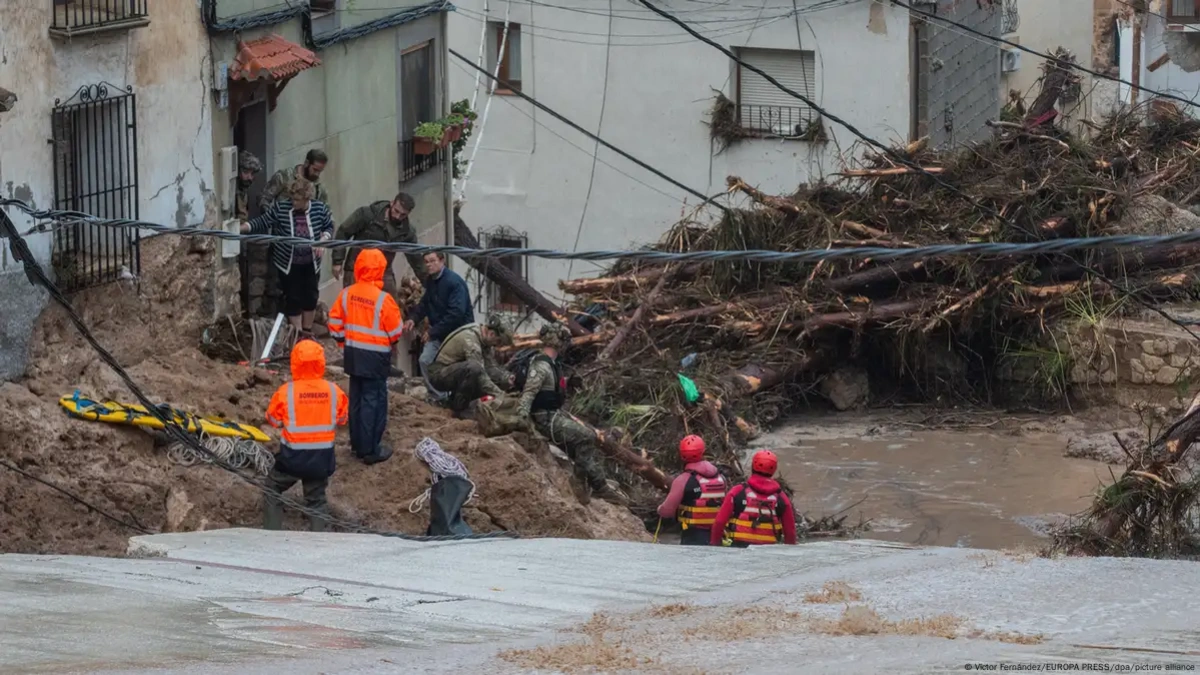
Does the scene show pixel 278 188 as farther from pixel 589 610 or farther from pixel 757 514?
pixel 589 610

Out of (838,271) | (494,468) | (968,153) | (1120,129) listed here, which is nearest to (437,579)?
(494,468)

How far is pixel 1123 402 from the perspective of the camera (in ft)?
56.2

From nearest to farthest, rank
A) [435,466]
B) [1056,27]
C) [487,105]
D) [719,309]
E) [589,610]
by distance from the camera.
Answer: [589,610] → [435,466] → [719,309] → [487,105] → [1056,27]

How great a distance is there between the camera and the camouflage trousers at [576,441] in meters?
13.5

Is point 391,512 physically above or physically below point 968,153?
below

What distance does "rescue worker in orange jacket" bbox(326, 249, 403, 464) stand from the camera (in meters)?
12.1

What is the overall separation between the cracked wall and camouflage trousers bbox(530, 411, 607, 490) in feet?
10.5

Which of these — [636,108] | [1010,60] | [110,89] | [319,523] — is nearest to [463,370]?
[319,523]

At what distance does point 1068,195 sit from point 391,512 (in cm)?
876

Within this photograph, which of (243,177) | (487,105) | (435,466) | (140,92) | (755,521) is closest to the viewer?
(755,521)

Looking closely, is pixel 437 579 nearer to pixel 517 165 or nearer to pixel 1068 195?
pixel 1068 195

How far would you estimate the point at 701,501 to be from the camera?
36.0ft

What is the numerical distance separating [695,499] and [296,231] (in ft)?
15.7

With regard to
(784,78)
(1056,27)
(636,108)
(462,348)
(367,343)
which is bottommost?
(462,348)
